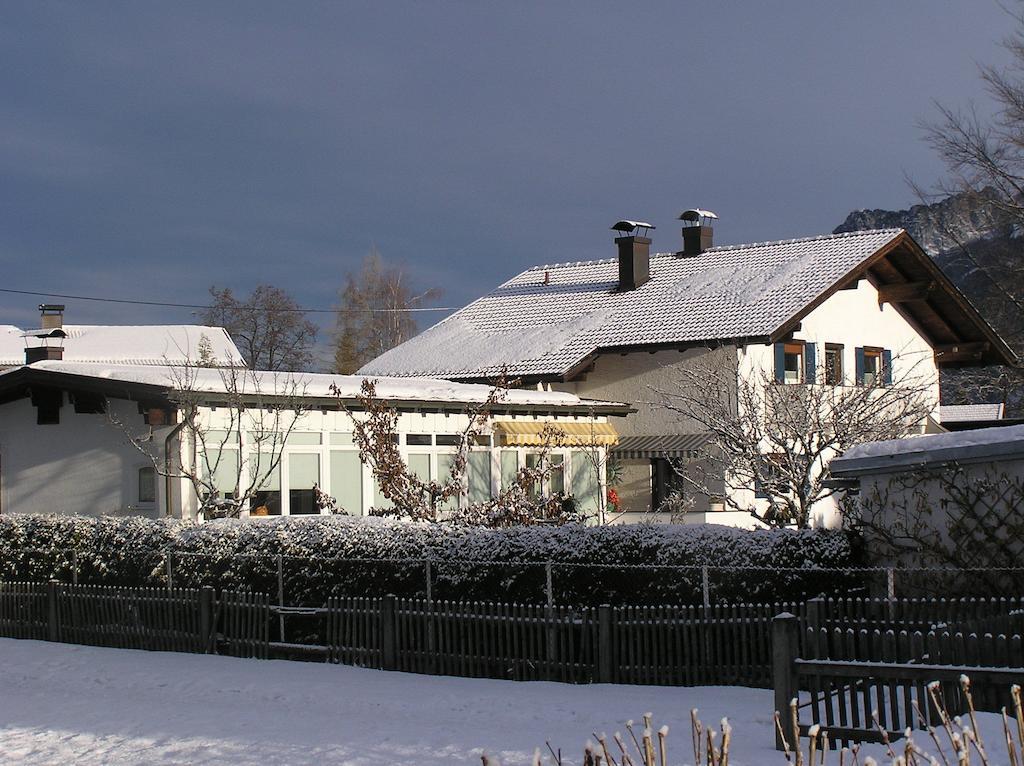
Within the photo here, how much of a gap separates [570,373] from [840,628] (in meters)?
21.4

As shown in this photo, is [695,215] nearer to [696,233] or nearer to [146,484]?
[696,233]

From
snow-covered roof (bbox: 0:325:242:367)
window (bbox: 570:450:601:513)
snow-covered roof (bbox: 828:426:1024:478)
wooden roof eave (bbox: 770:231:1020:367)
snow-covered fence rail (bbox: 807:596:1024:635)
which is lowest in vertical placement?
snow-covered fence rail (bbox: 807:596:1024:635)

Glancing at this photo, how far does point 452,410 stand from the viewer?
86.0ft

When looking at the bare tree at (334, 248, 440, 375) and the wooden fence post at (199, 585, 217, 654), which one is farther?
the bare tree at (334, 248, 440, 375)

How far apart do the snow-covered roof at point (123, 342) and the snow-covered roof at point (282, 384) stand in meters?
36.5

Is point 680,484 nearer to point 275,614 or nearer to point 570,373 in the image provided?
point 570,373

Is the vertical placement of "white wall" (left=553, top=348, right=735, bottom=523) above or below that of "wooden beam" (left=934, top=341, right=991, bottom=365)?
below

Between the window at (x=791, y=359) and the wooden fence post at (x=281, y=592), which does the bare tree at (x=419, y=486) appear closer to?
the wooden fence post at (x=281, y=592)

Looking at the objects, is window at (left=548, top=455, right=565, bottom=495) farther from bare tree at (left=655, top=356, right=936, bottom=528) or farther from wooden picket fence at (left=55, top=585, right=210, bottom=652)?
wooden picket fence at (left=55, top=585, right=210, bottom=652)

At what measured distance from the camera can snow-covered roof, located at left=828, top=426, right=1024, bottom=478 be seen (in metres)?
14.2

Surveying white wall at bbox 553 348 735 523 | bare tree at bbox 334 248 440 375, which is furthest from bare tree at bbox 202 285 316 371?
white wall at bbox 553 348 735 523

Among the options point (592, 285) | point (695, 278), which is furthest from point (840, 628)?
point (592, 285)

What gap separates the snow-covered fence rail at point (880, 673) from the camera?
30.6ft

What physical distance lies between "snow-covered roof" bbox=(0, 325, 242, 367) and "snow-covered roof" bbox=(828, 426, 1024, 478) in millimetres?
49105
